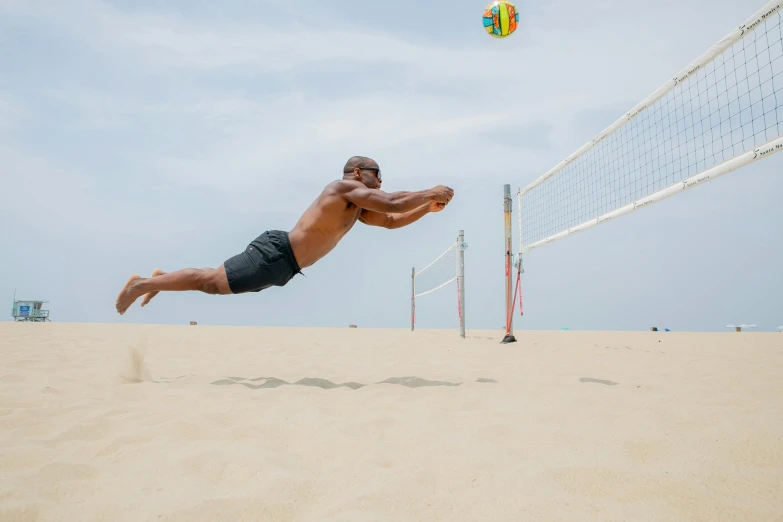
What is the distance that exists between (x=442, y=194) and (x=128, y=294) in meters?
2.37

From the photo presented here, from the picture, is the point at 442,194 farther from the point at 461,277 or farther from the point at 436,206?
the point at 461,277

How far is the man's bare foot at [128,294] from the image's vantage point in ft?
12.1

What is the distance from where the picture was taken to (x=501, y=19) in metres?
5.43

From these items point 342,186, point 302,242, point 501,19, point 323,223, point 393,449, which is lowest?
point 393,449

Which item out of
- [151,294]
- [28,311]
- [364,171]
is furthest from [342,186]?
[28,311]

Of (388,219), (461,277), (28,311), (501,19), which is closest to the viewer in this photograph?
(388,219)

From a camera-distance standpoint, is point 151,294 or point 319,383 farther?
point 151,294

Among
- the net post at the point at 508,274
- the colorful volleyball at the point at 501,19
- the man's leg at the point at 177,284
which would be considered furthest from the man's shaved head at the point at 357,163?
the net post at the point at 508,274

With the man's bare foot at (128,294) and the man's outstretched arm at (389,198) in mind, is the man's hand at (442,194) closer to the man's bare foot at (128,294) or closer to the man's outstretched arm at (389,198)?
the man's outstretched arm at (389,198)

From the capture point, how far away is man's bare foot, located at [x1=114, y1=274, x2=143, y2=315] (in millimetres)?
3680

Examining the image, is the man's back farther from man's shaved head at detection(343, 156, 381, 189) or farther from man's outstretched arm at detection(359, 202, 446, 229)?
man's outstretched arm at detection(359, 202, 446, 229)

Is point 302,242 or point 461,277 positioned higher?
point 461,277

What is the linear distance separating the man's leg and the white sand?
1.68ft

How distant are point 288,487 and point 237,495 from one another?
0.14m
